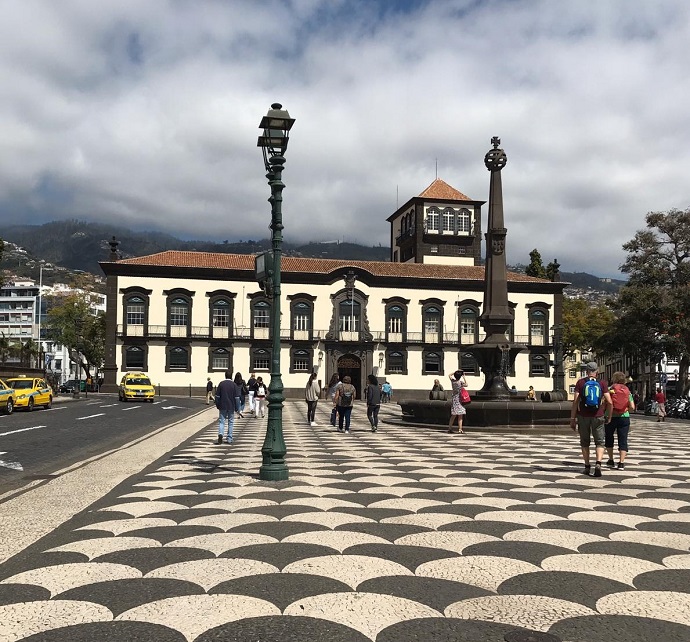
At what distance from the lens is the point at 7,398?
26641 millimetres

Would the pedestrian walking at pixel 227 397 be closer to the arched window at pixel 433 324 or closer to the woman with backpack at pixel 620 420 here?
the woman with backpack at pixel 620 420

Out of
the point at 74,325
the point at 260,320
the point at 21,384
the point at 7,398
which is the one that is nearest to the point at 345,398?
the point at 7,398

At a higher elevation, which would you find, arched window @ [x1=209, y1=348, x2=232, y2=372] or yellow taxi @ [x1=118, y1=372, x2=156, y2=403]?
arched window @ [x1=209, y1=348, x2=232, y2=372]

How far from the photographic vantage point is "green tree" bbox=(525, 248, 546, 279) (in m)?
69.1

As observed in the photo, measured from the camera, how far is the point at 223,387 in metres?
14.8

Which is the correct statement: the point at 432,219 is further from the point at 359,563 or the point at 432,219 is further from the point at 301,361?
the point at 359,563

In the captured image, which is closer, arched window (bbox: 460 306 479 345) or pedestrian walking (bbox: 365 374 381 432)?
pedestrian walking (bbox: 365 374 381 432)

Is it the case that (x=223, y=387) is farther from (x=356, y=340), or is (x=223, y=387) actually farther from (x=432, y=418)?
(x=356, y=340)

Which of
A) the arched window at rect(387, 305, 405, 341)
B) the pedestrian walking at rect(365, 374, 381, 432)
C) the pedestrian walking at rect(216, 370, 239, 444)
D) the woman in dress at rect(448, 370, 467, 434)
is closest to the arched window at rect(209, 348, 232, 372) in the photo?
the arched window at rect(387, 305, 405, 341)

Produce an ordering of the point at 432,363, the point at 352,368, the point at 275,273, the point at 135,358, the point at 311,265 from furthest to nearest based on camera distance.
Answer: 1. the point at 311,265
2. the point at 432,363
3. the point at 352,368
4. the point at 135,358
5. the point at 275,273

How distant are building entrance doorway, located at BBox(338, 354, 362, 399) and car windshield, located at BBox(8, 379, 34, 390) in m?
33.2

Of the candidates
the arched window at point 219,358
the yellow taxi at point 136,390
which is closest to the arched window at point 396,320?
the arched window at point 219,358

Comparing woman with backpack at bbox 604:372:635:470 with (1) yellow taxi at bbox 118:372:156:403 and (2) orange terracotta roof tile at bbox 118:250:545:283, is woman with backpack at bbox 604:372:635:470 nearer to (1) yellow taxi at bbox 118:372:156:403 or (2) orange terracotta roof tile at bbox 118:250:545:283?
(1) yellow taxi at bbox 118:372:156:403

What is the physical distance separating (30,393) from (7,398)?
2.38 meters
